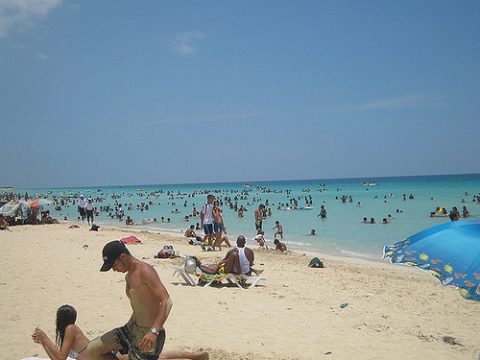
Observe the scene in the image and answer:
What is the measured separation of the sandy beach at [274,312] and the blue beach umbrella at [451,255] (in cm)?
206

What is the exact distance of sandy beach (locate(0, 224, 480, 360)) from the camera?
532 cm

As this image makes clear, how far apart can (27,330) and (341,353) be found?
413cm

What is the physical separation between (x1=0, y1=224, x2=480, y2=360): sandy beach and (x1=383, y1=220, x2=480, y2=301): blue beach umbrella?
2.06 m

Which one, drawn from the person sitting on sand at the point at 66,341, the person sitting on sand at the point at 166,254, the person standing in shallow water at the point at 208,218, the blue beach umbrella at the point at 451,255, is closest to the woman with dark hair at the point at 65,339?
the person sitting on sand at the point at 66,341

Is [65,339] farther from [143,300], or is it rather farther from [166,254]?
[166,254]

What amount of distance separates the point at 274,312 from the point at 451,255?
383 centimetres

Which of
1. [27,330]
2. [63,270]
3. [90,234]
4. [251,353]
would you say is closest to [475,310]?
[251,353]

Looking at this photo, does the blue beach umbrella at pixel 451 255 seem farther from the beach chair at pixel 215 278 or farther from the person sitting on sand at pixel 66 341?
the beach chair at pixel 215 278

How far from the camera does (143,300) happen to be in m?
3.23

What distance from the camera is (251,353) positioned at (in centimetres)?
507

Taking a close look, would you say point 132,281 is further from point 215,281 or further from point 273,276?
point 273,276

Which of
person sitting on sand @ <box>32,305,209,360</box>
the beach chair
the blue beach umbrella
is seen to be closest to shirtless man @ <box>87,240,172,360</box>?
person sitting on sand @ <box>32,305,209,360</box>

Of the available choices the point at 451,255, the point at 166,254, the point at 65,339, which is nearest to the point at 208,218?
the point at 166,254

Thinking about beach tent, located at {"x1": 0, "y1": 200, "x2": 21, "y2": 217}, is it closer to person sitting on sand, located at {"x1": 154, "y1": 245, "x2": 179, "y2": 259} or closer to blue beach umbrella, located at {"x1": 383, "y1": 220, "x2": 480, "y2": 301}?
person sitting on sand, located at {"x1": 154, "y1": 245, "x2": 179, "y2": 259}
